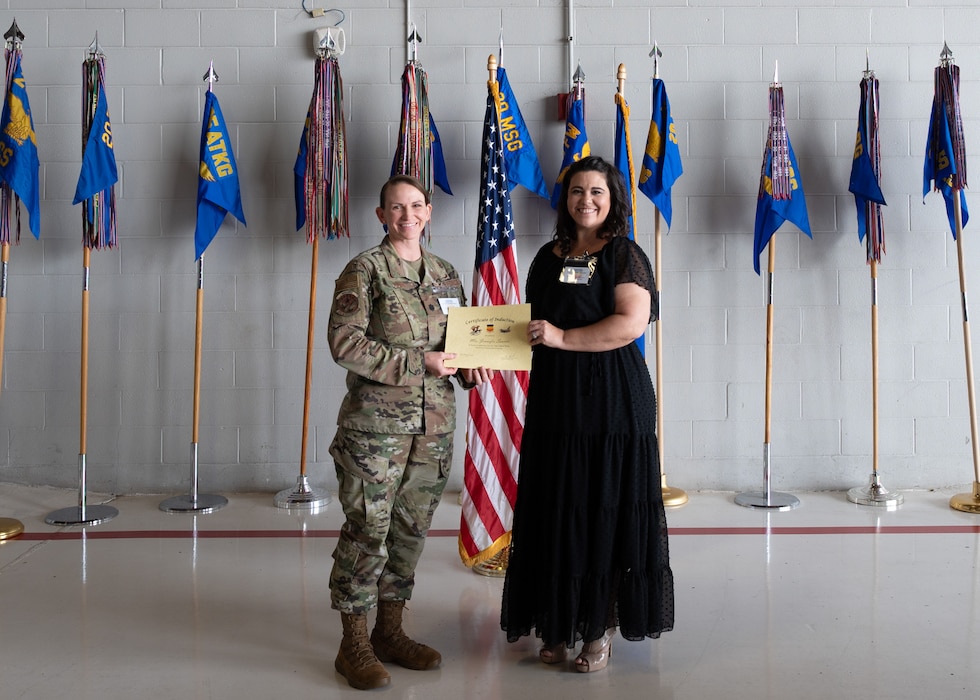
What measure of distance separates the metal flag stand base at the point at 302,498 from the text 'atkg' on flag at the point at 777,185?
101 inches

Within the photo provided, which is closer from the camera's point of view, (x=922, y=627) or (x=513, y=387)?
(x=922, y=627)

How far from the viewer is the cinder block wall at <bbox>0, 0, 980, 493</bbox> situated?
4.85 meters

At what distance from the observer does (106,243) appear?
4664 millimetres

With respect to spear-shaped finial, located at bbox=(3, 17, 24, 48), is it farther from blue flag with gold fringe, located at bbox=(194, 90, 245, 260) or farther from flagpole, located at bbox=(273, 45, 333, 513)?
flagpole, located at bbox=(273, 45, 333, 513)

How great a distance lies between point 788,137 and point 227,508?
11.3 feet

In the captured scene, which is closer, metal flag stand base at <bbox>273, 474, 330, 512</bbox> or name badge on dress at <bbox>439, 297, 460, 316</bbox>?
name badge on dress at <bbox>439, 297, 460, 316</bbox>

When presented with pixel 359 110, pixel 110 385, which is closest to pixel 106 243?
pixel 110 385

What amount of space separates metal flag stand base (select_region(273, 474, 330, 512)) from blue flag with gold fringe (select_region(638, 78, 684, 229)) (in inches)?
89.1

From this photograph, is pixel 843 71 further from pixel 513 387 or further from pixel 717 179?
pixel 513 387

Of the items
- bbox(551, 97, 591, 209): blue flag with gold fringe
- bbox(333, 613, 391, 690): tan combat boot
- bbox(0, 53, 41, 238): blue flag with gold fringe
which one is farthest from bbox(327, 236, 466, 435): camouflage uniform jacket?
bbox(0, 53, 41, 238): blue flag with gold fringe

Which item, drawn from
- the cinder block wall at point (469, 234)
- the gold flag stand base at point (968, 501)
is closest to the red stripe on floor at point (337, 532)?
the gold flag stand base at point (968, 501)

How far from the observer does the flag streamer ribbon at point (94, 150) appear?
4391mm

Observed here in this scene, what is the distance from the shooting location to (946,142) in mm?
4492

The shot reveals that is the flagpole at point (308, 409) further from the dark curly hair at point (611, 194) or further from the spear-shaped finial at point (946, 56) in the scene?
the spear-shaped finial at point (946, 56)
